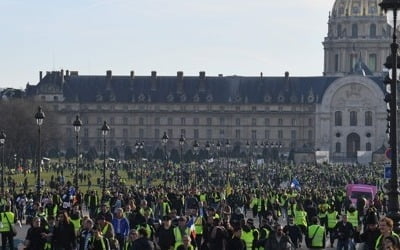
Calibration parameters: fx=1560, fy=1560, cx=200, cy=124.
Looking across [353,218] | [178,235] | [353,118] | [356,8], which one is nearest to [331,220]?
[353,218]

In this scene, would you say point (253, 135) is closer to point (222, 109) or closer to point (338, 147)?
point (222, 109)

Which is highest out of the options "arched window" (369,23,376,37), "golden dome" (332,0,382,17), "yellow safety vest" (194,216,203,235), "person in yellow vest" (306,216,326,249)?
"golden dome" (332,0,382,17)

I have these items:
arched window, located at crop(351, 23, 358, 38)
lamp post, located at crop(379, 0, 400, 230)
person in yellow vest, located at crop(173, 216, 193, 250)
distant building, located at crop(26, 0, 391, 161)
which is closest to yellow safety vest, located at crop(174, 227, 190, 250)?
person in yellow vest, located at crop(173, 216, 193, 250)

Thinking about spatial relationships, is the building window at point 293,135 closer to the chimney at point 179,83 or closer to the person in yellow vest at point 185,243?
the chimney at point 179,83

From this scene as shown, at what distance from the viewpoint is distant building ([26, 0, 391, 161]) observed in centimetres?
14900

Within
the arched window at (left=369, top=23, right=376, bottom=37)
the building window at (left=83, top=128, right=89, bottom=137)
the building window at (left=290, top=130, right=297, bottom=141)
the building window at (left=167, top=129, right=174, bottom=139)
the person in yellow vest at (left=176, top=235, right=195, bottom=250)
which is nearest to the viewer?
the person in yellow vest at (left=176, top=235, right=195, bottom=250)

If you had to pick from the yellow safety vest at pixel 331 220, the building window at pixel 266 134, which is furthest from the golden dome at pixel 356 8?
the yellow safety vest at pixel 331 220

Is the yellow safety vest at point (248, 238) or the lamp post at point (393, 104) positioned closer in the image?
the lamp post at point (393, 104)

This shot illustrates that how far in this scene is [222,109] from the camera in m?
153

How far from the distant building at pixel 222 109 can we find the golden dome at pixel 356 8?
55.4ft

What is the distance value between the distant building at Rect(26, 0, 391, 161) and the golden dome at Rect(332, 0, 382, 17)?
16883mm

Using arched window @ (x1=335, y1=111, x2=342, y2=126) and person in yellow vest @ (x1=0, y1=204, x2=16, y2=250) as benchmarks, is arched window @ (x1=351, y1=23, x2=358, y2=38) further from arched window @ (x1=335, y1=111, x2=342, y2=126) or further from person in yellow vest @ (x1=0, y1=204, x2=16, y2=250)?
person in yellow vest @ (x1=0, y1=204, x2=16, y2=250)

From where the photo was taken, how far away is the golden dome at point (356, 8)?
17212 cm

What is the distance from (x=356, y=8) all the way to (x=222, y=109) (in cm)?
2767
